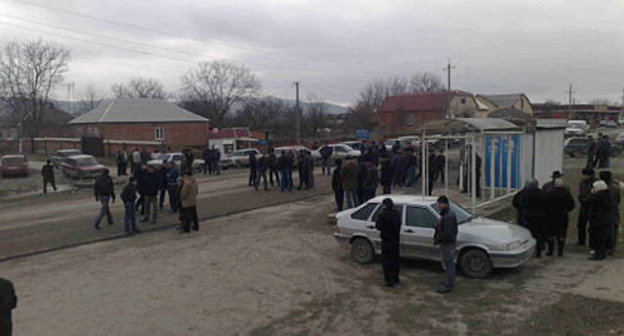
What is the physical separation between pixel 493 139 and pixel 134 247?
1103 cm

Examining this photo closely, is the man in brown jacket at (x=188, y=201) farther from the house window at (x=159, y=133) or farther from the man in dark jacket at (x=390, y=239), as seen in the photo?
the house window at (x=159, y=133)

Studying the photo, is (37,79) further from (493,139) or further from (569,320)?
(569,320)

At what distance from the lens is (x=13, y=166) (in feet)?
104

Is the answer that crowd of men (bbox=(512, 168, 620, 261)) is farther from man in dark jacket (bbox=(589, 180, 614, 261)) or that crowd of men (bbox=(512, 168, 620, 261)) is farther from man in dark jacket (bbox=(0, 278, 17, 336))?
man in dark jacket (bbox=(0, 278, 17, 336))

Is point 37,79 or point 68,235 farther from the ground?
point 37,79

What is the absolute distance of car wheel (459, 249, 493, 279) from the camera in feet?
32.5

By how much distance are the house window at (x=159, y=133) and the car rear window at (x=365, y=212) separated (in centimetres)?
4368

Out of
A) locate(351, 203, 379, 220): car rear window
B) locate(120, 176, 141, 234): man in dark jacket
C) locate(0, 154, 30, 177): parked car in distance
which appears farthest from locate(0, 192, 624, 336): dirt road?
locate(0, 154, 30, 177): parked car in distance

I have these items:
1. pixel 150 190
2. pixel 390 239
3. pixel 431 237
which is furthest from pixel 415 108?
pixel 390 239

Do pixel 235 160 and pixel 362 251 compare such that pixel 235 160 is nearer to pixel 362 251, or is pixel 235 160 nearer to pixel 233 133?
pixel 233 133

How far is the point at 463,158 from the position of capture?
19.2 meters

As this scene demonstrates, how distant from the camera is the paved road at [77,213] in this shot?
47.5ft

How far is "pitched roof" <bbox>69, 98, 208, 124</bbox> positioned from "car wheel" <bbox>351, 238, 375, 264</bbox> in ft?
144

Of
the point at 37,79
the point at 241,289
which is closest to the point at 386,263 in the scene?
the point at 241,289
